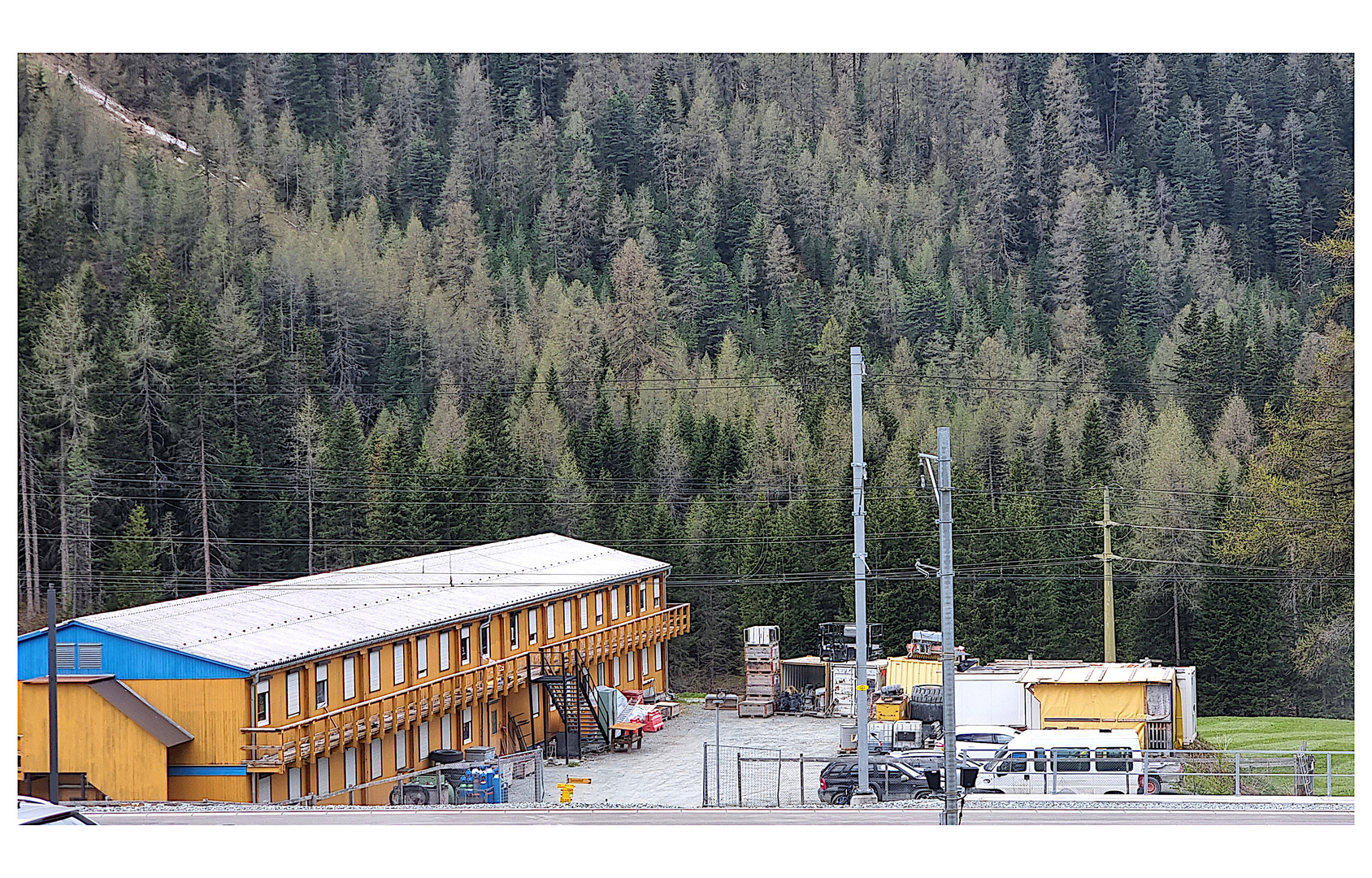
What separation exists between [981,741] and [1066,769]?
1.55m

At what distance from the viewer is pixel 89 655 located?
16.5 m

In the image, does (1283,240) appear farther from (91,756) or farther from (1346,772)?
(91,756)

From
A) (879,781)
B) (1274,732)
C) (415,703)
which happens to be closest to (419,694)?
(415,703)

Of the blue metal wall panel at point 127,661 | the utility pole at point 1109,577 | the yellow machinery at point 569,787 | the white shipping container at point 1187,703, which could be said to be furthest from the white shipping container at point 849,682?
the blue metal wall panel at point 127,661

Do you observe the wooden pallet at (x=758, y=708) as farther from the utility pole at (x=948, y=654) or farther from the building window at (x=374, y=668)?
the utility pole at (x=948, y=654)

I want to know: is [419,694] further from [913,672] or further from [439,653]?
[913,672]

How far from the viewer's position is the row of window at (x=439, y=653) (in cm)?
1627

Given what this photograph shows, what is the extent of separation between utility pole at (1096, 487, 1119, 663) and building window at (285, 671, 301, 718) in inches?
423

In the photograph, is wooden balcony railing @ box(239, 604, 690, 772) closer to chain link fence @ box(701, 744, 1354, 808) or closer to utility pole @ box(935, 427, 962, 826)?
chain link fence @ box(701, 744, 1354, 808)

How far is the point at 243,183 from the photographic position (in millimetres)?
21328

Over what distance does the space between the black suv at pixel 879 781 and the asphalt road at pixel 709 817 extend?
3.23 feet

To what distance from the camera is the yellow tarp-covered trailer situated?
1833 cm
